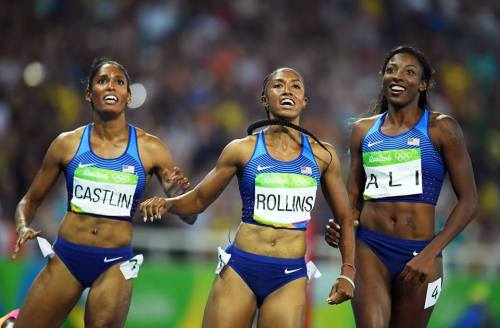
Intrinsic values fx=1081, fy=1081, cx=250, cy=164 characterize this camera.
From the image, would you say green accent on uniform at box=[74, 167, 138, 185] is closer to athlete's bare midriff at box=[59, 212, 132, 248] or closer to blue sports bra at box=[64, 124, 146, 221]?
blue sports bra at box=[64, 124, 146, 221]

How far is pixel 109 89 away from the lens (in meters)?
8.07

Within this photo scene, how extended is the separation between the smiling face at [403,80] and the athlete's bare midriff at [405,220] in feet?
2.44

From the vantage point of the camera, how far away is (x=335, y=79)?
55.2 ft

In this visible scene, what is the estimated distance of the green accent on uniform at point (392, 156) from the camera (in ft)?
25.2

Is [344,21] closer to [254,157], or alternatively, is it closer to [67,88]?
[67,88]

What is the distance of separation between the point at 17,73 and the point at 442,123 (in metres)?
8.73

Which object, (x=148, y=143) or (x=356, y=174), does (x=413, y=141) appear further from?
(x=148, y=143)

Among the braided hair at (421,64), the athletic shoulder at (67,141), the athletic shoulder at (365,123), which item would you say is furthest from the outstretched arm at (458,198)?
the athletic shoulder at (67,141)

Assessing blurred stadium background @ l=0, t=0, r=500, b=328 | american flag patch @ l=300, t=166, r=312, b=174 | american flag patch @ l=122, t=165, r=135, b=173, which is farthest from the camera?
blurred stadium background @ l=0, t=0, r=500, b=328

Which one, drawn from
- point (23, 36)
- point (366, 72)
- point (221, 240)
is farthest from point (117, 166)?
point (366, 72)

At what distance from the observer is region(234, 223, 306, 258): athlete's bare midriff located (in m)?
7.33

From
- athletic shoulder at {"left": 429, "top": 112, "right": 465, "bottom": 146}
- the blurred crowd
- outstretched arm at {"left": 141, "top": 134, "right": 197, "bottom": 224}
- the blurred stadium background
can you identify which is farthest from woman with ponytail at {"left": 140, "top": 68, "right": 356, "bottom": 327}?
the blurred crowd

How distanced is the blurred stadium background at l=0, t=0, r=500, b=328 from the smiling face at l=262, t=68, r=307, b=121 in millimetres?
4952

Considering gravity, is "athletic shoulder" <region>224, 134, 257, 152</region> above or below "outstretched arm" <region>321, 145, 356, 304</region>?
above
